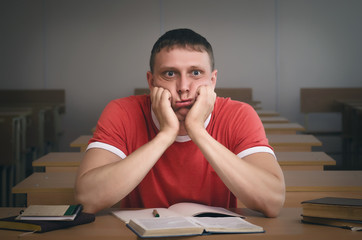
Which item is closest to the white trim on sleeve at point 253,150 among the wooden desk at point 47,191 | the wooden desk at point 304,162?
the wooden desk at point 47,191

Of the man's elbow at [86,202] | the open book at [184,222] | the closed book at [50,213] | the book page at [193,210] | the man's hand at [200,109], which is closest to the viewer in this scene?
the open book at [184,222]

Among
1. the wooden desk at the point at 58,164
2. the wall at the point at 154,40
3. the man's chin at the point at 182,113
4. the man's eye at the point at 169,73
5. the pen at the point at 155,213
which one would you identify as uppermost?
the wall at the point at 154,40

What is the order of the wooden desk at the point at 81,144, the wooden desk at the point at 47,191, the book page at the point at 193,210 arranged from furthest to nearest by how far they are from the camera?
the wooden desk at the point at 81,144, the wooden desk at the point at 47,191, the book page at the point at 193,210

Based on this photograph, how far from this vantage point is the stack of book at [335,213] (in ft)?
3.77

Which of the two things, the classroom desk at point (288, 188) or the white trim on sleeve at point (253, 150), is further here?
the classroom desk at point (288, 188)

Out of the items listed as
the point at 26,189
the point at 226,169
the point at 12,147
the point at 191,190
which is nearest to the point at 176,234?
the point at 226,169

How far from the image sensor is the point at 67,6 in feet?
23.9

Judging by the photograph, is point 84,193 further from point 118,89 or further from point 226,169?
point 118,89

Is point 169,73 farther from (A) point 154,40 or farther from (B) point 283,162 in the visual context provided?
(A) point 154,40

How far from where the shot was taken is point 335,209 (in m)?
1.17

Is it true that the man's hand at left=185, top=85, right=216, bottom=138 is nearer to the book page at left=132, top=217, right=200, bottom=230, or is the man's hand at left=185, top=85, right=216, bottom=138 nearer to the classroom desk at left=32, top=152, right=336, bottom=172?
the book page at left=132, top=217, right=200, bottom=230

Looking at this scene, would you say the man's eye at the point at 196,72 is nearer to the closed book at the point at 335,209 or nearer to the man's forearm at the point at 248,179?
the man's forearm at the point at 248,179

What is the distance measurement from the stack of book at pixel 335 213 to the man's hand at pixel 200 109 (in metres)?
0.46

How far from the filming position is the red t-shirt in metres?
1.60
